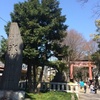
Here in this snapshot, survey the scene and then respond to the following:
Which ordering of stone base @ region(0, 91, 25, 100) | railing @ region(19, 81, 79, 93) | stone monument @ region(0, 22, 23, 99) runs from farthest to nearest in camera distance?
1. railing @ region(19, 81, 79, 93)
2. stone monument @ region(0, 22, 23, 99)
3. stone base @ region(0, 91, 25, 100)

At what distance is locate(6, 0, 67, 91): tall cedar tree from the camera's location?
713 inches

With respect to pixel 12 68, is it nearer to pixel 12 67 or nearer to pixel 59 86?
pixel 12 67

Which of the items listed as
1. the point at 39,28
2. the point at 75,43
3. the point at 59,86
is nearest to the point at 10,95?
the point at 39,28

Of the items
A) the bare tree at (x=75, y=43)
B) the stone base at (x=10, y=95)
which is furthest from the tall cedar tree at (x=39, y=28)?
the bare tree at (x=75, y=43)

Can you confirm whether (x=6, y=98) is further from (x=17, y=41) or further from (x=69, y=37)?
(x=69, y=37)

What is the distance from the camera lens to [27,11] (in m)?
18.7

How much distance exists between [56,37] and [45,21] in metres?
1.53

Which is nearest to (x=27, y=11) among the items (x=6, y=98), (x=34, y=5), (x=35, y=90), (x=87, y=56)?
(x=34, y=5)

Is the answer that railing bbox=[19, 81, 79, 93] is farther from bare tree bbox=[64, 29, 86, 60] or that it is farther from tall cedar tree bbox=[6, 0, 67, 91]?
bare tree bbox=[64, 29, 86, 60]

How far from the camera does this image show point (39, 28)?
18094 millimetres

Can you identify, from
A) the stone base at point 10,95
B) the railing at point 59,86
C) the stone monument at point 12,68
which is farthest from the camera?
the railing at point 59,86

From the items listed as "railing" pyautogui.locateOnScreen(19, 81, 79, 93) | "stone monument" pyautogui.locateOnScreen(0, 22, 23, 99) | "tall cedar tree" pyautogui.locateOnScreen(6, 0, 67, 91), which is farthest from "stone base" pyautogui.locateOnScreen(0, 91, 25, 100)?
"railing" pyautogui.locateOnScreen(19, 81, 79, 93)

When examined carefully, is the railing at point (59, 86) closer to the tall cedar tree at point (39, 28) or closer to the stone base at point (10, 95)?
the tall cedar tree at point (39, 28)

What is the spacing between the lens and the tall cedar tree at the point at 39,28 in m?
18.1
